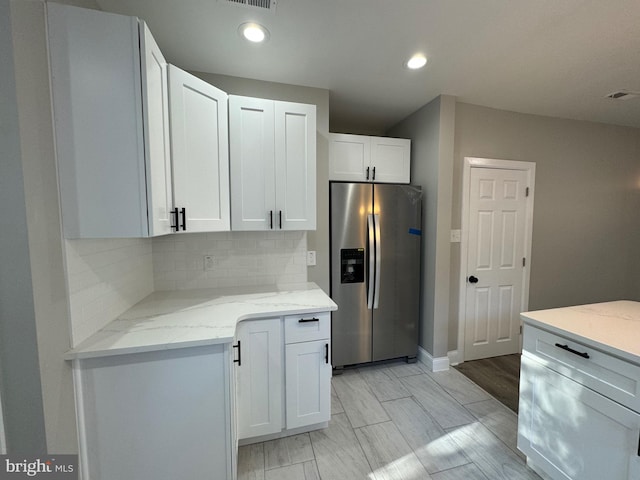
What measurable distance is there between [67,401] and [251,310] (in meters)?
0.83

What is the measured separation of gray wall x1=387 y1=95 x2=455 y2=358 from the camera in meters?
2.30

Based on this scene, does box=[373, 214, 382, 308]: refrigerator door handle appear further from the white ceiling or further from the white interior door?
the white ceiling

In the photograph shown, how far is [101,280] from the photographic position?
1.28m

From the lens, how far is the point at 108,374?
1.10m

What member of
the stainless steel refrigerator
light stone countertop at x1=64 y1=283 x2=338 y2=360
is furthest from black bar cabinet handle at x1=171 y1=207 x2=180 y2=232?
the stainless steel refrigerator

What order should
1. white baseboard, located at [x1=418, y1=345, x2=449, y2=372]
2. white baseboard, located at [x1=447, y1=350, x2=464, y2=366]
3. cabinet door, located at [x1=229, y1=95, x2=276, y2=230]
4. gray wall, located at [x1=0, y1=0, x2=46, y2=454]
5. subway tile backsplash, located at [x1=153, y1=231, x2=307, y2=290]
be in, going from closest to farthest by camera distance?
gray wall, located at [x1=0, y1=0, x2=46, y2=454], cabinet door, located at [x1=229, y1=95, x2=276, y2=230], subway tile backsplash, located at [x1=153, y1=231, x2=307, y2=290], white baseboard, located at [x1=418, y1=345, x2=449, y2=372], white baseboard, located at [x1=447, y1=350, x2=464, y2=366]

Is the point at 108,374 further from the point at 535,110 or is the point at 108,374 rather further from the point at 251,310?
the point at 535,110

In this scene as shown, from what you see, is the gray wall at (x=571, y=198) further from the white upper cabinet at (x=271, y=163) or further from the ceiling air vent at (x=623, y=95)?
the white upper cabinet at (x=271, y=163)

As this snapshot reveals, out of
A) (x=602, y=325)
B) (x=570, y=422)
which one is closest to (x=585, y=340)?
(x=602, y=325)

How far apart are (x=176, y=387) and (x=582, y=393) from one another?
74.3 inches

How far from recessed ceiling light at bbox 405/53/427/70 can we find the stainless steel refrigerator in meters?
0.91

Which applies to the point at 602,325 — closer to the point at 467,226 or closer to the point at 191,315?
the point at 467,226

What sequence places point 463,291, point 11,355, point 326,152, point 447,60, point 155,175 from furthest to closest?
1. point 463,291
2. point 326,152
3. point 447,60
4. point 155,175
5. point 11,355

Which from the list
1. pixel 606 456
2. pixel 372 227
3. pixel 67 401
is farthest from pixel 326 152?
pixel 606 456
